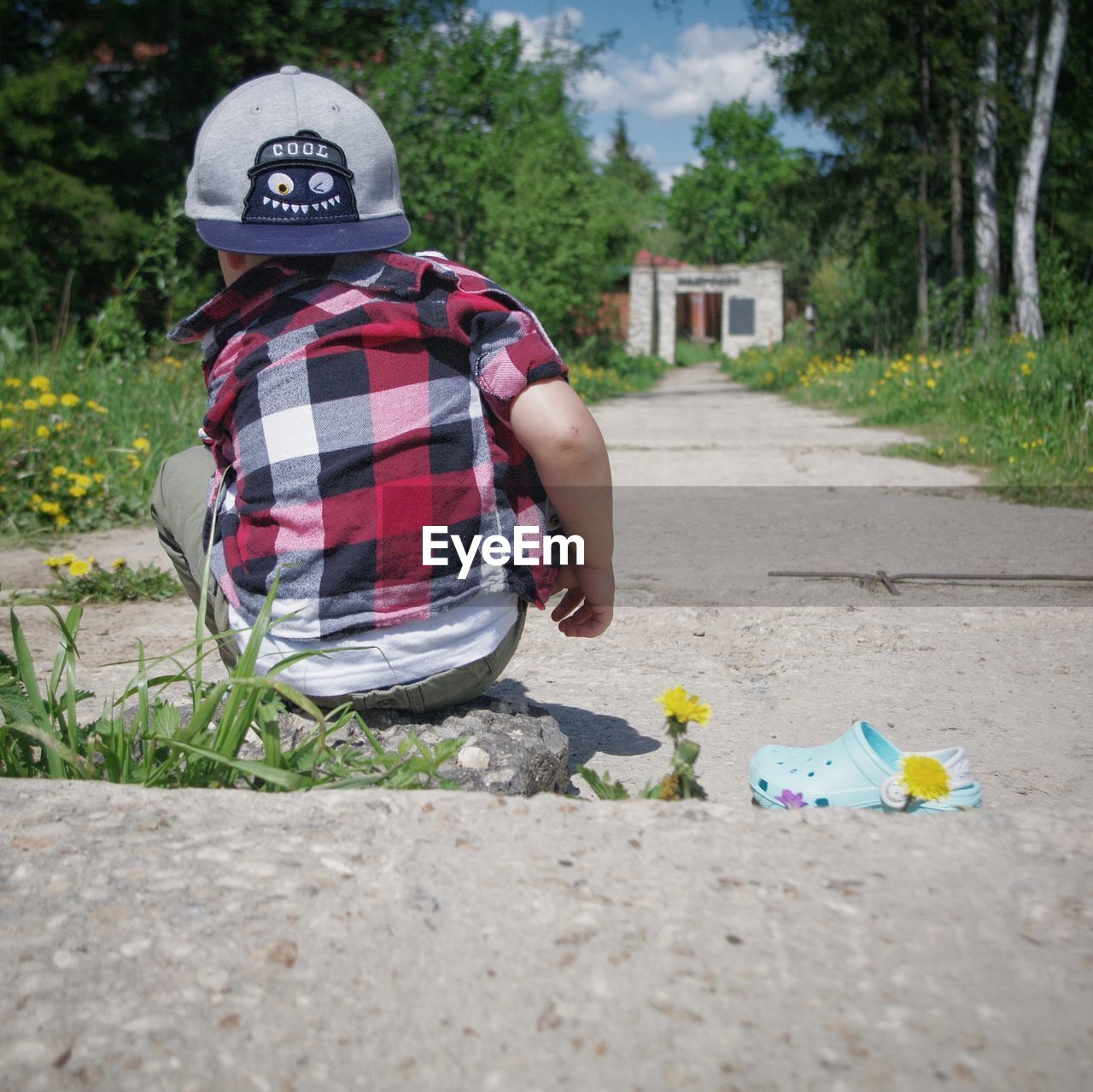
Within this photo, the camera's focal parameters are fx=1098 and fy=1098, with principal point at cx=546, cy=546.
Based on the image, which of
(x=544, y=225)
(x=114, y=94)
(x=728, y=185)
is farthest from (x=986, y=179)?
(x=728, y=185)

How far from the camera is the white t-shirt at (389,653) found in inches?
61.5

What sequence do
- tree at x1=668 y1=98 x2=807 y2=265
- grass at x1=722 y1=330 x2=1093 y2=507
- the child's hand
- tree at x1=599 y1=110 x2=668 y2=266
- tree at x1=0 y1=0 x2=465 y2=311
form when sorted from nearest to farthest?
the child's hand, grass at x1=722 y1=330 x2=1093 y2=507, tree at x1=0 y1=0 x2=465 y2=311, tree at x1=599 y1=110 x2=668 y2=266, tree at x1=668 y1=98 x2=807 y2=265

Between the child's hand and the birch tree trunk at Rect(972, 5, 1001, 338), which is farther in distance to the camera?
the birch tree trunk at Rect(972, 5, 1001, 338)

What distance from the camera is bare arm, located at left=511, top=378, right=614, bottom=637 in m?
1.50

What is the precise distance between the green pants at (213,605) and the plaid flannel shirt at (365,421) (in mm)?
118

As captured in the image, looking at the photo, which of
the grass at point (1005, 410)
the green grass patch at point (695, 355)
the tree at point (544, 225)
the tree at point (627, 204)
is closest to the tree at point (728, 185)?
the tree at point (627, 204)

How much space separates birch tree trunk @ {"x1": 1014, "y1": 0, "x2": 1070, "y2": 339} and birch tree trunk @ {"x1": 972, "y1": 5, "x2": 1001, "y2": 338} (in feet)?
0.91

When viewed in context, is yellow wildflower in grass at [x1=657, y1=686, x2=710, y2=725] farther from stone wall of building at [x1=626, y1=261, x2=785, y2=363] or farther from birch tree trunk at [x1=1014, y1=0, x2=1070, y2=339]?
stone wall of building at [x1=626, y1=261, x2=785, y2=363]

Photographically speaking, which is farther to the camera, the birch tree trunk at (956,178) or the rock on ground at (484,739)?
the birch tree trunk at (956,178)

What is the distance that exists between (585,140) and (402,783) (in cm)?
2069

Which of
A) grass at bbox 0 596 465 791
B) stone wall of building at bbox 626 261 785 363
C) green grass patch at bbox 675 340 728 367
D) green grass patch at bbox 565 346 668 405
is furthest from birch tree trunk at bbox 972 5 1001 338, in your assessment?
green grass patch at bbox 675 340 728 367

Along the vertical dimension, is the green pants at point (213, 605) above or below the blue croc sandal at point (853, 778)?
above

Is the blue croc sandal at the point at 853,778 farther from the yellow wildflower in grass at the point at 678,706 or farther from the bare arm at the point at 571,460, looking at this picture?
the bare arm at the point at 571,460

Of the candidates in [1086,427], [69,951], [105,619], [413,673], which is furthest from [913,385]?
[69,951]
